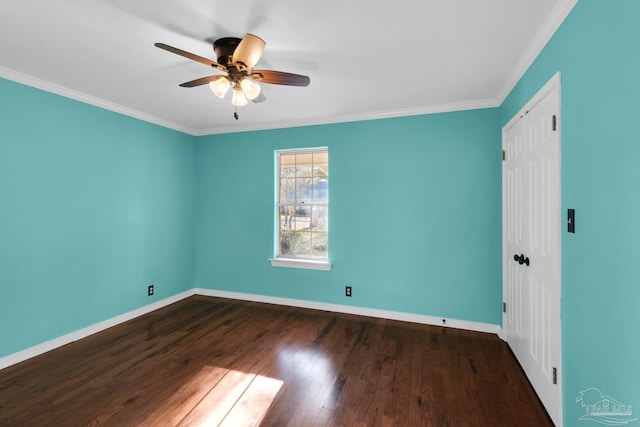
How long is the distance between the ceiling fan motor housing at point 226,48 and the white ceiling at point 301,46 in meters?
0.04

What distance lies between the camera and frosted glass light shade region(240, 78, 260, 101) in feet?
6.52

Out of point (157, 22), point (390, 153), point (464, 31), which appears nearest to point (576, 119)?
point (464, 31)

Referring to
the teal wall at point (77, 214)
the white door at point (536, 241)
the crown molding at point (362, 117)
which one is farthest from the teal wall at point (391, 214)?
the teal wall at point (77, 214)

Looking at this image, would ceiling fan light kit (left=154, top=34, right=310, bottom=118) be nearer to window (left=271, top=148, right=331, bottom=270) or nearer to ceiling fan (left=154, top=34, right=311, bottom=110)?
ceiling fan (left=154, top=34, right=311, bottom=110)

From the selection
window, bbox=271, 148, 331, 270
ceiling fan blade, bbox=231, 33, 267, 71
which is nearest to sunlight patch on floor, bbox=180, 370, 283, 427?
window, bbox=271, 148, 331, 270

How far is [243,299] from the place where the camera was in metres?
4.24

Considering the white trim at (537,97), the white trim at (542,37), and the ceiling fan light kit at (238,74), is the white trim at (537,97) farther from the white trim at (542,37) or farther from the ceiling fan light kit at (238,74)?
the ceiling fan light kit at (238,74)

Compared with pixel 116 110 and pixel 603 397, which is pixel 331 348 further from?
pixel 116 110

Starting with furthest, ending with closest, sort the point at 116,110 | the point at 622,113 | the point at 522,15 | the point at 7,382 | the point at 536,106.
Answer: the point at 116,110 → the point at 7,382 → the point at 536,106 → the point at 522,15 → the point at 622,113

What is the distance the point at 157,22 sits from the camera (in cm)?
179

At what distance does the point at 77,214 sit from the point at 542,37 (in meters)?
4.28

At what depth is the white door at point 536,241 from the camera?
5.82ft

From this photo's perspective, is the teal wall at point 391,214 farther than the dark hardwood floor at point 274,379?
Yes

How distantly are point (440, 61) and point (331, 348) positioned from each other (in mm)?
2724
